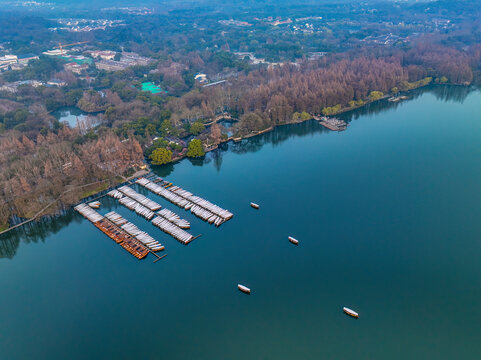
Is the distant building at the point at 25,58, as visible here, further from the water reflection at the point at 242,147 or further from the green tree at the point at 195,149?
the water reflection at the point at 242,147

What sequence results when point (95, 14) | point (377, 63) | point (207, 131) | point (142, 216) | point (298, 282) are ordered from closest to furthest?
1. point (298, 282)
2. point (142, 216)
3. point (207, 131)
4. point (377, 63)
5. point (95, 14)

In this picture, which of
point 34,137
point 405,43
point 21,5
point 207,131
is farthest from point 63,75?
point 21,5

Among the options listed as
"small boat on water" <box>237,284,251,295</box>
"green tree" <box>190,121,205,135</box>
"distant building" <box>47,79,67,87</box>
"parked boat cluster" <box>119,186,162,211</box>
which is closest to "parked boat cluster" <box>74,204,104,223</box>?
"parked boat cluster" <box>119,186,162,211</box>

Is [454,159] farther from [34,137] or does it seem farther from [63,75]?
[63,75]

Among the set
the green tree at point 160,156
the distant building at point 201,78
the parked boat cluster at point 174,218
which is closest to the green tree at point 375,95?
the distant building at point 201,78

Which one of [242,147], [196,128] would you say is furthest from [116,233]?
[196,128]

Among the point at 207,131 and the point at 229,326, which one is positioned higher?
the point at 207,131
